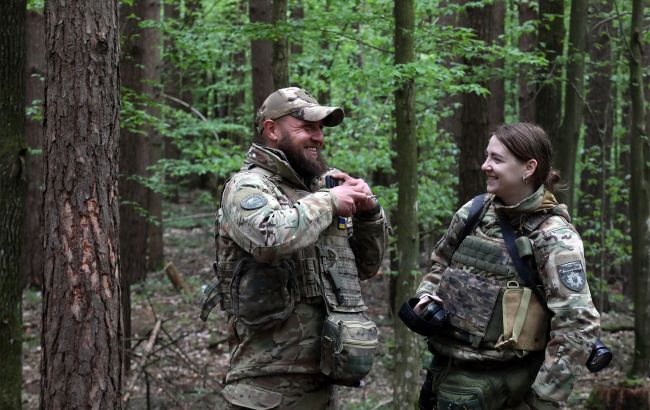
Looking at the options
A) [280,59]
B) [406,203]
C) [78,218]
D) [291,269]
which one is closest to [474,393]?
[291,269]

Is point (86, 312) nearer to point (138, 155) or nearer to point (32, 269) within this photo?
point (138, 155)

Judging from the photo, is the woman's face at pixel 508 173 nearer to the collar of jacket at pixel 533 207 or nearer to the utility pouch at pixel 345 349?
the collar of jacket at pixel 533 207

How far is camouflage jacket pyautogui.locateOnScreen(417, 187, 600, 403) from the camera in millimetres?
3225

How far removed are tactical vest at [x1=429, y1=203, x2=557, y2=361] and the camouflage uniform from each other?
60cm

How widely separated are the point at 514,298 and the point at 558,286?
9.1 inches

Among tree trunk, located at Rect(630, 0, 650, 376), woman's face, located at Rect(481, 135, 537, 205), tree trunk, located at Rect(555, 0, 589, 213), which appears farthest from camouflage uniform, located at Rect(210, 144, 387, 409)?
tree trunk, located at Rect(630, 0, 650, 376)

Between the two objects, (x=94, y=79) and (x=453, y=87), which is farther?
(x=453, y=87)

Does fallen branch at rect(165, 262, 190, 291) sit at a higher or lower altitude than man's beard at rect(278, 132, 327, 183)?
lower

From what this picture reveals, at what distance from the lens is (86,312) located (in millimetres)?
4406

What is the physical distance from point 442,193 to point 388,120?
1.56 meters

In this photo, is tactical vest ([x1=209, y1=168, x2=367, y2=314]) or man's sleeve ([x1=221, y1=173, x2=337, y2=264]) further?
tactical vest ([x1=209, y1=168, x2=367, y2=314])

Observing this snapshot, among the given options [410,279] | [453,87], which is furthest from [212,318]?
[453,87]

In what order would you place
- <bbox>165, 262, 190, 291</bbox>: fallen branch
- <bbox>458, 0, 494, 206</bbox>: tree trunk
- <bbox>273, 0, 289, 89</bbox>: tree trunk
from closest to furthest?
<bbox>273, 0, 289, 89</bbox>: tree trunk → <bbox>458, 0, 494, 206</bbox>: tree trunk → <bbox>165, 262, 190, 291</bbox>: fallen branch

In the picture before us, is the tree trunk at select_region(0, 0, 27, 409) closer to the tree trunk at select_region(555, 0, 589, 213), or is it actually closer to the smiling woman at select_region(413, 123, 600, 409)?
the smiling woman at select_region(413, 123, 600, 409)
